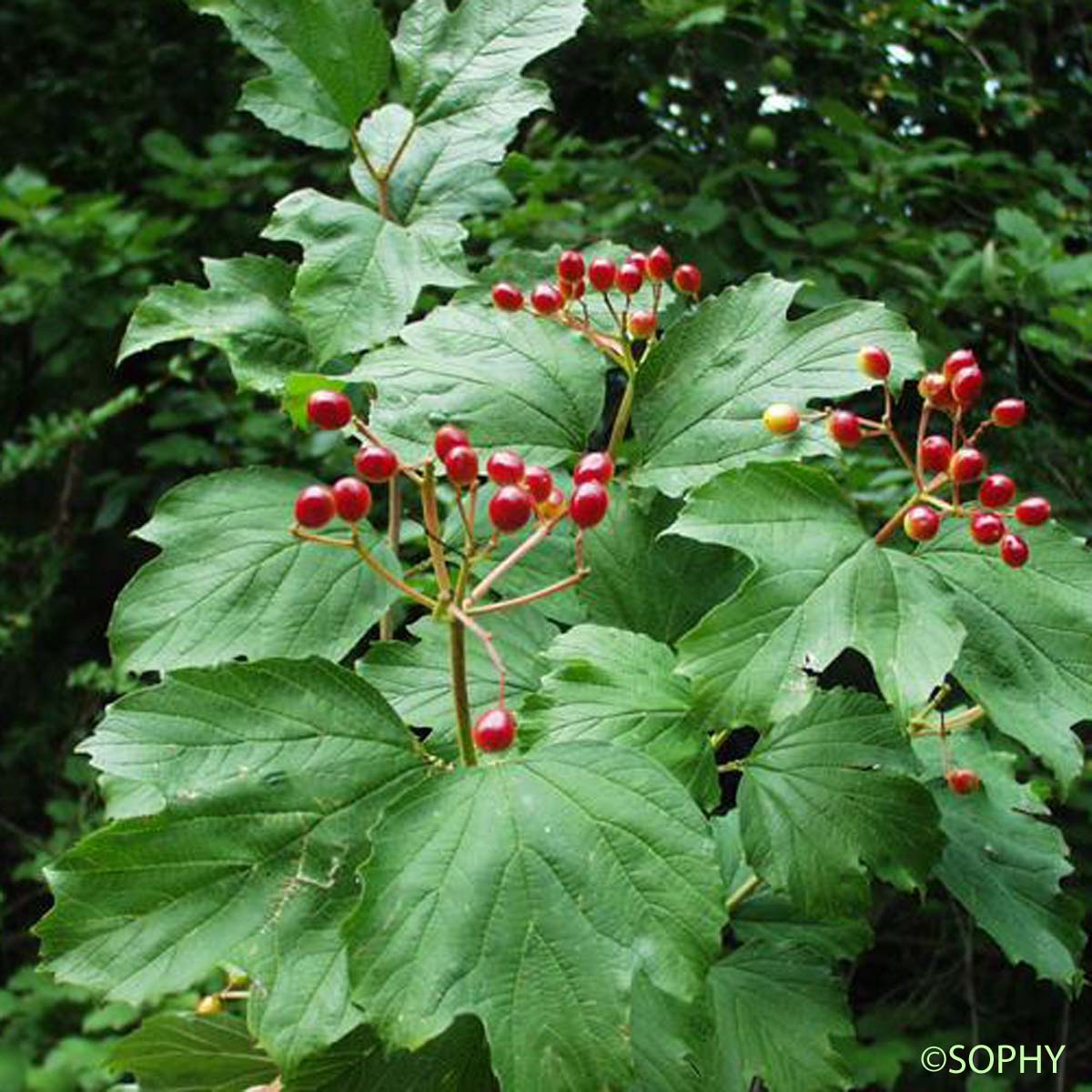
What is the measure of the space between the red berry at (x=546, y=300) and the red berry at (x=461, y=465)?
0.70ft

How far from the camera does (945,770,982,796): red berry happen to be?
799mm

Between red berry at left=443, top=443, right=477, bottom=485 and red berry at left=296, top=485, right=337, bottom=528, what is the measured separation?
0.22 ft

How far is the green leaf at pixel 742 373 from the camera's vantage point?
746 millimetres

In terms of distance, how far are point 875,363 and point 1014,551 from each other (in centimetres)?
13

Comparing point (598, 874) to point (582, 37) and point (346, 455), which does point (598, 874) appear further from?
point (582, 37)

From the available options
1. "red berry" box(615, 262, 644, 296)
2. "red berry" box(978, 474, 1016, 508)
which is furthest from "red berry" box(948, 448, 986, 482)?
"red berry" box(615, 262, 644, 296)

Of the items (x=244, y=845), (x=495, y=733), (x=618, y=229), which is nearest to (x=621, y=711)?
(x=495, y=733)

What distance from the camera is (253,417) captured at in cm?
263

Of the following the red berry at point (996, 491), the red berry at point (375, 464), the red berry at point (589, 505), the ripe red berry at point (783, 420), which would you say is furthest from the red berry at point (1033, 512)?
the red berry at point (375, 464)

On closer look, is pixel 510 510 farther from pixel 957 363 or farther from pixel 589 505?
pixel 957 363

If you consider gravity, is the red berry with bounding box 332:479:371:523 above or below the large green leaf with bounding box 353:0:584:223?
below

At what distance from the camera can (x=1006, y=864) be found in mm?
825

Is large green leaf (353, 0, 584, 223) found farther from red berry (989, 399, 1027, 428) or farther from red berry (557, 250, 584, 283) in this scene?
red berry (989, 399, 1027, 428)

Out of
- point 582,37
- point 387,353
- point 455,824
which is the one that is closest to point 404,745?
point 455,824
